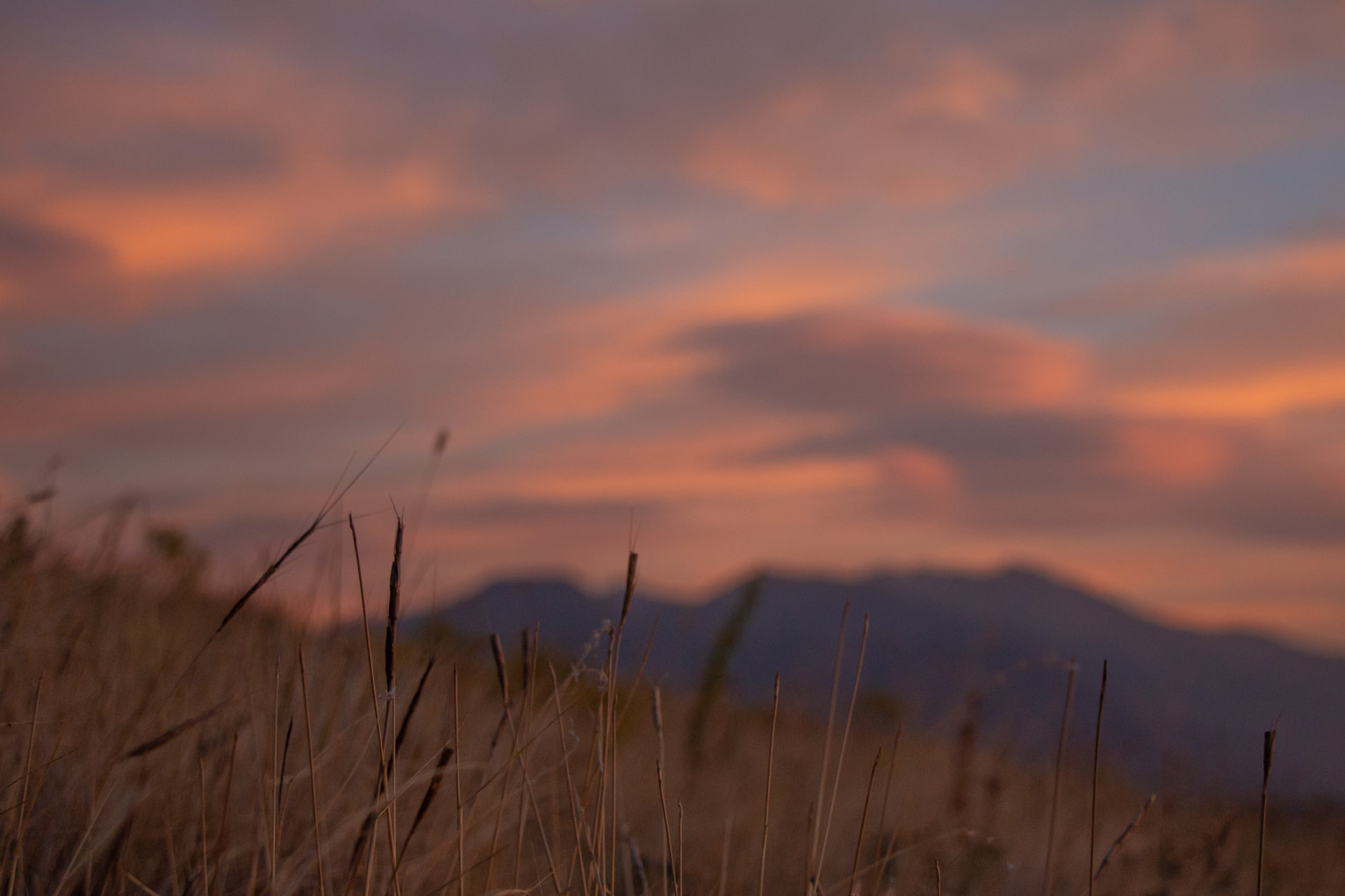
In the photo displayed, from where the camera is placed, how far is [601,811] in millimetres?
1533

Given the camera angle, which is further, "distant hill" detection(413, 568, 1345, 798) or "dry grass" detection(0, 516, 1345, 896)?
"distant hill" detection(413, 568, 1345, 798)

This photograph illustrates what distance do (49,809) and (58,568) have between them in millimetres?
1571

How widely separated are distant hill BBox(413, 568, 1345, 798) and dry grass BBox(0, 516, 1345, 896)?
27 cm

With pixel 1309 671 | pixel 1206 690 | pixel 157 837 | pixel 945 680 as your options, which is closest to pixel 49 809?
pixel 157 837

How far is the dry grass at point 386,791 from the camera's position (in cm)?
157

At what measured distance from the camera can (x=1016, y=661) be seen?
220 centimetres

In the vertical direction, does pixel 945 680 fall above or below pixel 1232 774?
above

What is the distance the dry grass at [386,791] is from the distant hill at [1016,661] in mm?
268

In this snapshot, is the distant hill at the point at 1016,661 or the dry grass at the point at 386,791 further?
the distant hill at the point at 1016,661

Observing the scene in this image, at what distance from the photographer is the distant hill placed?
3.59 m

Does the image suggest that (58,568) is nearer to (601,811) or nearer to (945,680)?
(601,811)

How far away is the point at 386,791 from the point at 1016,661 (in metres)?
1.37

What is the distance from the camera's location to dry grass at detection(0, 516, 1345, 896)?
5.15 feet

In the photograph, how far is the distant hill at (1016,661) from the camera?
3.59 meters
